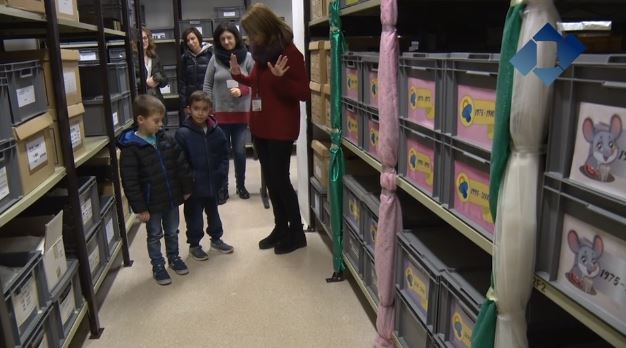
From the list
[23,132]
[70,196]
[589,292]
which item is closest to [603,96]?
[589,292]

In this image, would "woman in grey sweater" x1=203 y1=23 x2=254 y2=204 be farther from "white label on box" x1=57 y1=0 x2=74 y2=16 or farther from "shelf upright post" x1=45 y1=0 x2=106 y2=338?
"shelf upright post" x1=45 y1=0 x2=106 y2=338

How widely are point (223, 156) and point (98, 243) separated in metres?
0.82

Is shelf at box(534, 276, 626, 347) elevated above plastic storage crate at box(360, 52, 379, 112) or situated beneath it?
situated beneath

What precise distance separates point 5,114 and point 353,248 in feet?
5.35

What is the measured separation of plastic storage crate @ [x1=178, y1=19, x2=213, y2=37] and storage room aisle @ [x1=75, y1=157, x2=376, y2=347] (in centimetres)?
331

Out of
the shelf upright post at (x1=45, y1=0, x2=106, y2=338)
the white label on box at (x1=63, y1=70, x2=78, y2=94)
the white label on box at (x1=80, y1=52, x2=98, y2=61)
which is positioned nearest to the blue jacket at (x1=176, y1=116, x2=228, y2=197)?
the white label on box at (x1=63, y1=70, x2=78, y2=94)

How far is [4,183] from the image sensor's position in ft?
5.22

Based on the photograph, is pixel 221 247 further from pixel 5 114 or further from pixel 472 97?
pixel 472 97

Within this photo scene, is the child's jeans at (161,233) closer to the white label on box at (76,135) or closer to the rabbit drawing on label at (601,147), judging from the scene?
the white label on box at (76,135)

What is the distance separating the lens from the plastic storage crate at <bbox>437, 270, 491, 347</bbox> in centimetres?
132

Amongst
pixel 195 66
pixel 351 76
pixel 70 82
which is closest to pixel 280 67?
pixel 351 76

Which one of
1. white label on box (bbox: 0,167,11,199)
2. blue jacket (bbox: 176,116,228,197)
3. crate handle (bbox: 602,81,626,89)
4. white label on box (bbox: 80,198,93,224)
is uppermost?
crate handle (bbox: 602,81,626,89)

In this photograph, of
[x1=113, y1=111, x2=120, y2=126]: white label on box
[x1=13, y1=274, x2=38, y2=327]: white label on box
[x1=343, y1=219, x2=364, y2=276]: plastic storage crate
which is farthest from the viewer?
[x1=113, y1=111, x2=120, y2=126]: white label on box

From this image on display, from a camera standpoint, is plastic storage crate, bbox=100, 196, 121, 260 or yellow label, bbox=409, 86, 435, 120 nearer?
yellow label, bbox=409, 86, 435, 120
